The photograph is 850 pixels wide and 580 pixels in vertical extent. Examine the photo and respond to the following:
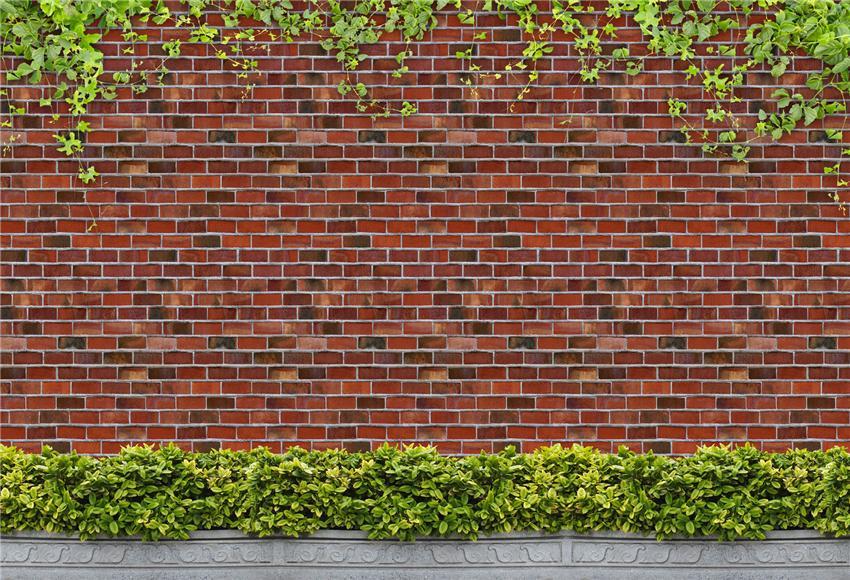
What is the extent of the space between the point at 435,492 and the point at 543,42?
2916 mm

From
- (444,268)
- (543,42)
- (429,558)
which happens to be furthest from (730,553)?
(543,42)

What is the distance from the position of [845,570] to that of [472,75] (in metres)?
3.90

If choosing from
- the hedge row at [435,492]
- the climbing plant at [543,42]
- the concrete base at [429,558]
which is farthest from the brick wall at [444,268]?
the concrete base at [429,558]

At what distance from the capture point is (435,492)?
16.5 ft

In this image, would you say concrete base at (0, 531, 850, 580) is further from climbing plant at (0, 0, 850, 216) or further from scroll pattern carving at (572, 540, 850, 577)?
climbing plant at (0, 0, 850, 216)

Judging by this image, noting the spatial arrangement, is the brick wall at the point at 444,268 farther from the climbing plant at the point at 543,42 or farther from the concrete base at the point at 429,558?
the concrete base at the point at 429,558

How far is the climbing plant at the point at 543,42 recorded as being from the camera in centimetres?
522

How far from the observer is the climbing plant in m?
5.22

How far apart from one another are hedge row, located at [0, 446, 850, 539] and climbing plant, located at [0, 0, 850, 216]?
186 cm

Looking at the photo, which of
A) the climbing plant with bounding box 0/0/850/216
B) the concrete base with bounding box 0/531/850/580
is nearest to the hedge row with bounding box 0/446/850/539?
the concrete base with bounding box 0/531/850/580

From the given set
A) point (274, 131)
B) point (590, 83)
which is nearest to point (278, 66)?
point (274, 131)

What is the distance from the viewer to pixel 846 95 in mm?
5266

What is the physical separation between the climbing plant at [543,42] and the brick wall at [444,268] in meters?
0.09

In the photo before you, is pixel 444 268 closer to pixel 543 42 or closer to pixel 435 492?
pixel 435 492
